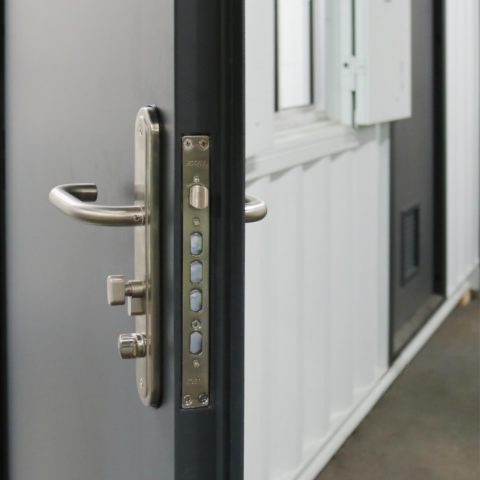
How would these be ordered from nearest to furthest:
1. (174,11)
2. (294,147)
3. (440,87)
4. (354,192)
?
(174,11) → (294,147) → (354,192) → (440,87)

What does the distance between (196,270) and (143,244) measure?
7 cm

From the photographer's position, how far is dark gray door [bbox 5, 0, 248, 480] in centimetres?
72

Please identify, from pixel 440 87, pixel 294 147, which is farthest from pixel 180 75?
pixel 440 87

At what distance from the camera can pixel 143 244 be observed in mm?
776

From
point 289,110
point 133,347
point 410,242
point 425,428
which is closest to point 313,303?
point 289,110

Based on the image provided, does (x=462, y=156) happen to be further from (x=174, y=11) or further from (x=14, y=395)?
(x=174, y=11)

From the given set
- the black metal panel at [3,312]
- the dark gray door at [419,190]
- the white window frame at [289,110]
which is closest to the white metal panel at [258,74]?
the white window frame at [289,110]

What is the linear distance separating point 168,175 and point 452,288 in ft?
11.8

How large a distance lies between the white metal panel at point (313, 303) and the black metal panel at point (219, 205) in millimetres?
1296

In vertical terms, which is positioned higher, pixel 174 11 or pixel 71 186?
pixel 174 11

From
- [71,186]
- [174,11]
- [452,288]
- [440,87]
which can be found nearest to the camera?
[174,11]

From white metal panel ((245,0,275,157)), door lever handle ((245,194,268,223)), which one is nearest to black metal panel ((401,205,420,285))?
white metal panel ((245,0,275,157))

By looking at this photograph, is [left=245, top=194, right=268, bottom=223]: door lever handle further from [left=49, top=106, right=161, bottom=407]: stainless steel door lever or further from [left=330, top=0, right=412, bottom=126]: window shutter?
[left=330, top=0, right=412, bottom=126]: window shutter

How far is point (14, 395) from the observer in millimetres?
1246
